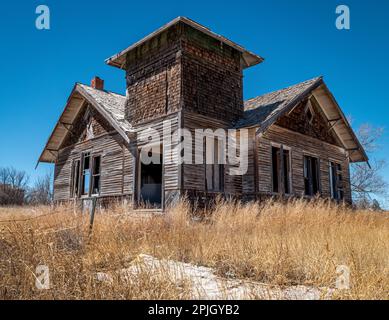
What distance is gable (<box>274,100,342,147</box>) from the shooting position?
1500 cm

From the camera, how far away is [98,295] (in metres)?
3.17

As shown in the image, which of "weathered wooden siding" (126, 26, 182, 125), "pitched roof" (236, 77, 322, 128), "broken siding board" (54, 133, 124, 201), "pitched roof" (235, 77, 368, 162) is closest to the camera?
"weathered wooden siding" (126, 26, 182, 125)

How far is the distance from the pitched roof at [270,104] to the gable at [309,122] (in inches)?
30.7

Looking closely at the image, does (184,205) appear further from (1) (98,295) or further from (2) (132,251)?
(1) (98,295)

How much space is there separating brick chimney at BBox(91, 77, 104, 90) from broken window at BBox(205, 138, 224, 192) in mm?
9012

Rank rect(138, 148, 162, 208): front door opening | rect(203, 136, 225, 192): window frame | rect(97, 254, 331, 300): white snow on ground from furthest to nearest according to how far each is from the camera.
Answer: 1. rect(138, 148, 162, 208): front door opening
2. rect(203, 136, 225, 192): window frame
3. rect(97, 254, 331, 300): white snow on ground

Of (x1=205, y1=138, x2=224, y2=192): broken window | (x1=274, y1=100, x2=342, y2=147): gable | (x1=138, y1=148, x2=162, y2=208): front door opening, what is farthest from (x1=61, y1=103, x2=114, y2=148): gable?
(x1=274, y1=100, x2=342, y2=147): gable

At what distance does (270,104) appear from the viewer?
48.4 feet

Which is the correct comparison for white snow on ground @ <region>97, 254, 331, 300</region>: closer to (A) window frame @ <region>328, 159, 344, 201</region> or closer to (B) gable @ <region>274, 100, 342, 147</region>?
(B) gable @ <region>274, 100, 342, 147</region>

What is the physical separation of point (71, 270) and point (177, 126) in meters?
8.77

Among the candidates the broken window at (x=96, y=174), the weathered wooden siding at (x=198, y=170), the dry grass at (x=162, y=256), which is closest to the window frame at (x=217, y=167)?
the weathered wooden siding at (x=198, y=170)

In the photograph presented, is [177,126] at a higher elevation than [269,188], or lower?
higher

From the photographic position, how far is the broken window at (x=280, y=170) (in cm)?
1422
